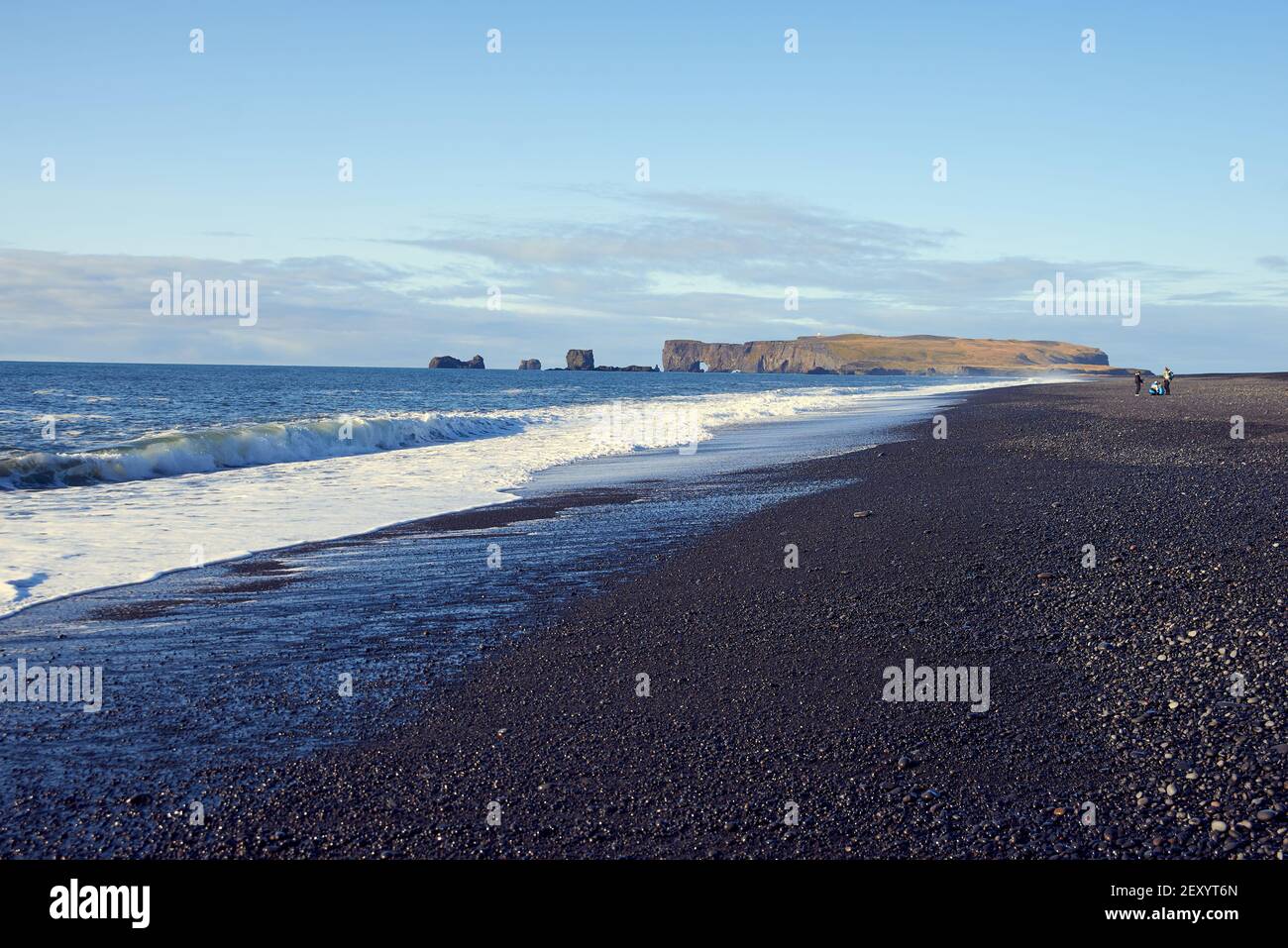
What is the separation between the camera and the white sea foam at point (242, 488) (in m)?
12.1

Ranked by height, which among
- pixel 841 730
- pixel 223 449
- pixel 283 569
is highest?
pixel 223 449

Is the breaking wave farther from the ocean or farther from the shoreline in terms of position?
the shoreline

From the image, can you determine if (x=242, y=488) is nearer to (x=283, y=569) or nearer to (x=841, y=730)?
(x=283, y=569)

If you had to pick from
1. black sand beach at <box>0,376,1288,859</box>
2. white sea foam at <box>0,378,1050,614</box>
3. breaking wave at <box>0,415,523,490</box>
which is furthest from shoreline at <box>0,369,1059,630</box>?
black sand beach at <box>0,376,1288,859</box>

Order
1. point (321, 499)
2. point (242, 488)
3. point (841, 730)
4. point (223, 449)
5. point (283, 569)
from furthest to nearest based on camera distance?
point (223, 449)
point (242, 488)
point (321, 499)
point (283, 569)
point (841, 730)

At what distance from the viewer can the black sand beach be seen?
4.60m

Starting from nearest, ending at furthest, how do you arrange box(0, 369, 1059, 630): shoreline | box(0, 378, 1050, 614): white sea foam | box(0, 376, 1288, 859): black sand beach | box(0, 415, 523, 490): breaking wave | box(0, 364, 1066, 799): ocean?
box(0, 376, 1288, 859): black sand beach
box(0, 364, 1066, 799): ocean
box(0, 369, 1059, 630): shoreline
box(0, 378, 1050, 614): white sea foam
box(0, 415, 523, 490): breaking wave

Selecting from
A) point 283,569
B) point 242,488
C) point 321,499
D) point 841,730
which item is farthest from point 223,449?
point 841,730

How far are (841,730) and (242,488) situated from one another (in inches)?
687

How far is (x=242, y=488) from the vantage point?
20297 mm

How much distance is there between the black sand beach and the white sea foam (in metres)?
6.02

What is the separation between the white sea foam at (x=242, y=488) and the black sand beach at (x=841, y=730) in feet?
19.8
